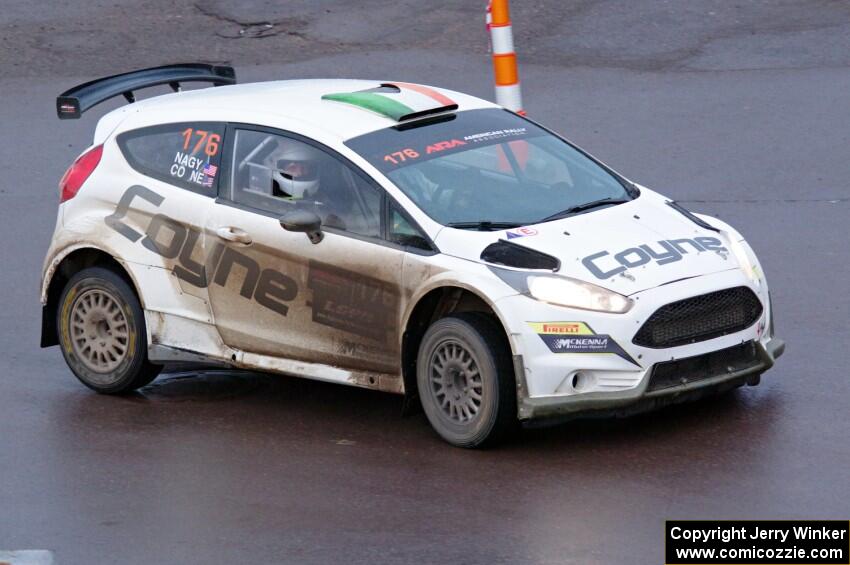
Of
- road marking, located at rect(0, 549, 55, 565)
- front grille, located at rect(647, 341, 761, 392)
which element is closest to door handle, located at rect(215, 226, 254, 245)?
road marking, located at rect(0, 549, 55, 565)

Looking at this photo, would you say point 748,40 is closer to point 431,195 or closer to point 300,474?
point 431,195

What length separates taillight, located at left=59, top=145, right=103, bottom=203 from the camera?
30.1 feet

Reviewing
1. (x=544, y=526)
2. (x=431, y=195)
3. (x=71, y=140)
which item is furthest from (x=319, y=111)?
(x=71, y=140)

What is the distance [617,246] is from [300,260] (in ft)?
5.45

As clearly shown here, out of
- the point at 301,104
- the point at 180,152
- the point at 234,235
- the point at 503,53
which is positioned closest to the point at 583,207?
the point at 301,104

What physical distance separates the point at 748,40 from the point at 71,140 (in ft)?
21.5

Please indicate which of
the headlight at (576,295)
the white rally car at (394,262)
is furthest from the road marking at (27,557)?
the headlight at (576,295)

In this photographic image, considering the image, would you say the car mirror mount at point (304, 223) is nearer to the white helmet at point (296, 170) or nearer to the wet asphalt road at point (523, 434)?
the white helmet at point (296, 170)

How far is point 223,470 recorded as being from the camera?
774cm

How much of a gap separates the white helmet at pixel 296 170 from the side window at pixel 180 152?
407 mm

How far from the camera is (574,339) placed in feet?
24.3

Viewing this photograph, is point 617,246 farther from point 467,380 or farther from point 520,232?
point 467,380

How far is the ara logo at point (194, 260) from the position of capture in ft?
27.4

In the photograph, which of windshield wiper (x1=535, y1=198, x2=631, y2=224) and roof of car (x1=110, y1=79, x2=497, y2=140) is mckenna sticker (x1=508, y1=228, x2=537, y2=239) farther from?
roof of car (x1=110, y1=79, x2=497, y2=140)
